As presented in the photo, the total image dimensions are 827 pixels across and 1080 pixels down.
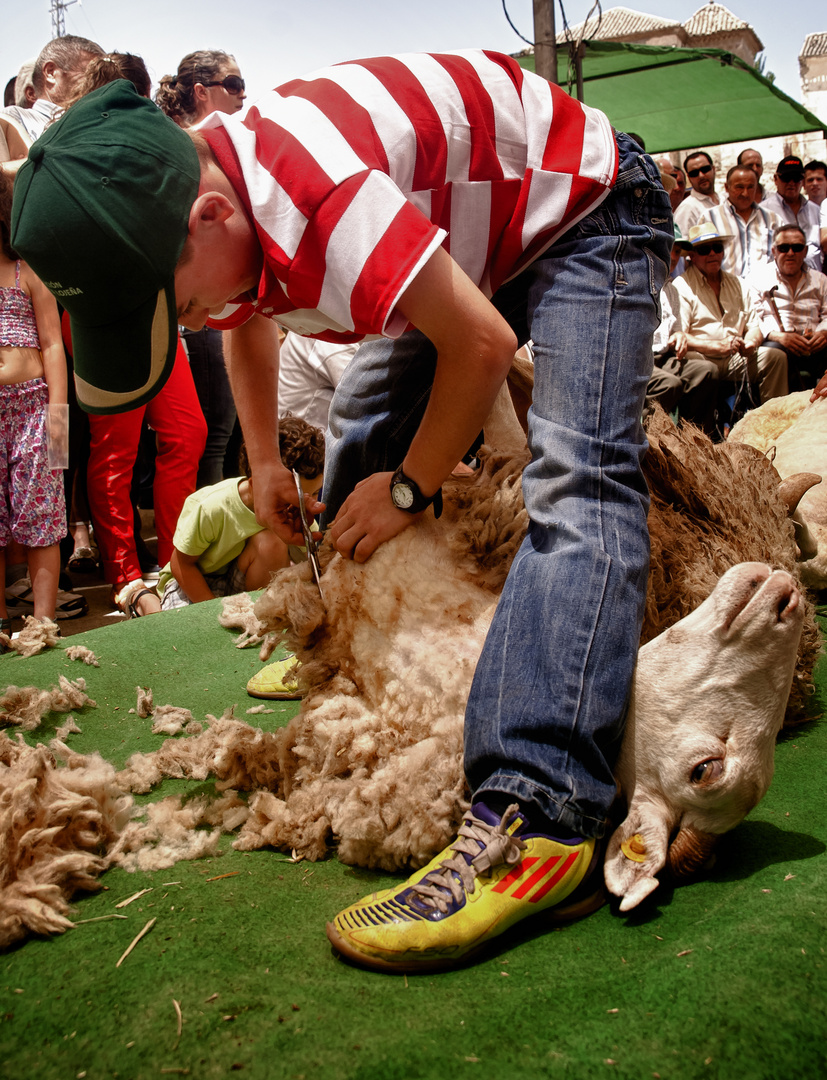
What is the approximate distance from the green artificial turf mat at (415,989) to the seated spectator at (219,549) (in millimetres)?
2068

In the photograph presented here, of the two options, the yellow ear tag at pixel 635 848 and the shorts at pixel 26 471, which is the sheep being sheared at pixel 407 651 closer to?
the yellow ear tag at pixel 635 848

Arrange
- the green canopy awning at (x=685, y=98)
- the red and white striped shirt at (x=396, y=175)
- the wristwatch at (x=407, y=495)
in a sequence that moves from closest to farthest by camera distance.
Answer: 1. the red and white striped shirt at (x=396, y=175)
2. the wristwatch at (x=407, y=495)
3. the green canopy awning at (x=685, y=98)

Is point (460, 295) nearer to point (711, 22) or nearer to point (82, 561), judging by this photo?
point (82, 561)

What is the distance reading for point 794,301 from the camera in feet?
20.0

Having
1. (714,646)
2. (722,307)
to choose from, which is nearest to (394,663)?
(714,646)

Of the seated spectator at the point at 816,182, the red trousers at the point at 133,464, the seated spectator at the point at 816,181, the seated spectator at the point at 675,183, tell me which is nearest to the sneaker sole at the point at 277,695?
the red trousers at the point at 133,464

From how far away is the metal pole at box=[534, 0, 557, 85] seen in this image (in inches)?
202

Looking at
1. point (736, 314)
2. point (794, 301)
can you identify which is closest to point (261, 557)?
point (736, 314)

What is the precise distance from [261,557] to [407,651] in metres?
2.20

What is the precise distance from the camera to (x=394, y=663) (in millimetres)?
1585

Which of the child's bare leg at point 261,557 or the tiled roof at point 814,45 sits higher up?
the tiled roof at point 814,45

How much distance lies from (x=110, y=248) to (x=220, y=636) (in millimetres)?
1826

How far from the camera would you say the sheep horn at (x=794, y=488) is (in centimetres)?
224

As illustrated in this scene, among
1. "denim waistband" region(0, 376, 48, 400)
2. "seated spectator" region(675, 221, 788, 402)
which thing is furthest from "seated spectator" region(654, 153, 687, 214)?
"denim waistband" region(0, 376, 48, 400)
